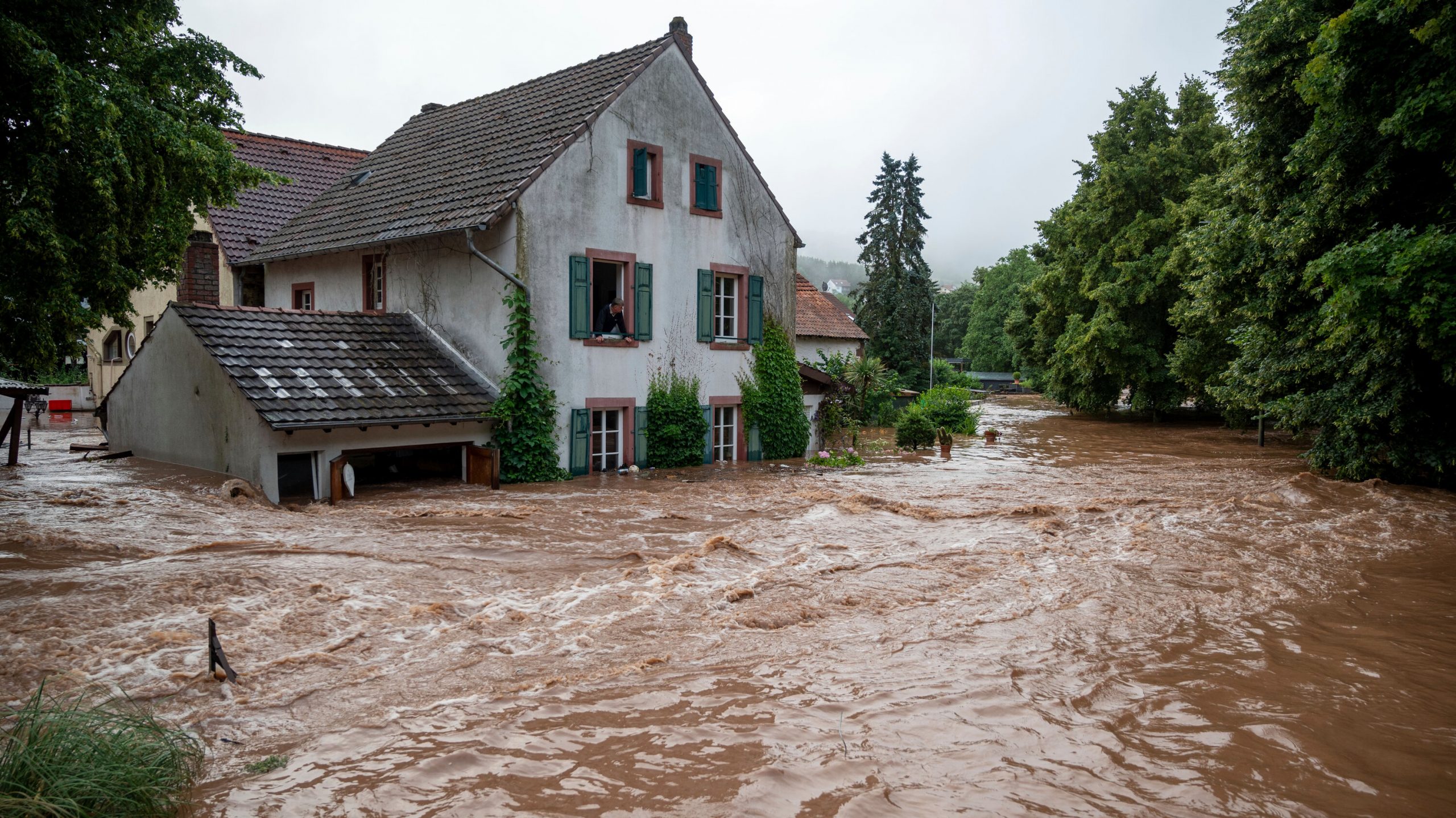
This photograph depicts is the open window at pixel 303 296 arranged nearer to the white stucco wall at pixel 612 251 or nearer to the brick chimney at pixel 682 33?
the white stucco wall at pixel 612 251

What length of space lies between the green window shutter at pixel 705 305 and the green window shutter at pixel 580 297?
2850 mm

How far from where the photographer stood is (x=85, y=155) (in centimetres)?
946

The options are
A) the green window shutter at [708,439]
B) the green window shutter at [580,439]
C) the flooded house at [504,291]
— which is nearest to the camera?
the flooded house at [504,291]

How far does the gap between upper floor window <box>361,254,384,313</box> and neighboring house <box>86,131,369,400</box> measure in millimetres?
4209

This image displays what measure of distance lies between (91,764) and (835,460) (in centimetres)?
1840

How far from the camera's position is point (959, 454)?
85.7 feet

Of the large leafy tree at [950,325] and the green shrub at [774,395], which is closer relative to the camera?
the green shrub at [774,395]

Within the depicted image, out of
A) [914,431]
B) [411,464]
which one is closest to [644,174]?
[411,464]

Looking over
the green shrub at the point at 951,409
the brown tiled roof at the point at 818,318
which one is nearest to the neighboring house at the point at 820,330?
the brown tiled roof at the point at 818,318

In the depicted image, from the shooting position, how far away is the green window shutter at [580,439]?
59.0 ft

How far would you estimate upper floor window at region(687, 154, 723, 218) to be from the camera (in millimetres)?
19859

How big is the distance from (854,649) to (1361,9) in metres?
13.8

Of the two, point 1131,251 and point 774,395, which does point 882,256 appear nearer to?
point 1131,251

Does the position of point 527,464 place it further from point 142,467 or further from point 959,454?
point 959,454
